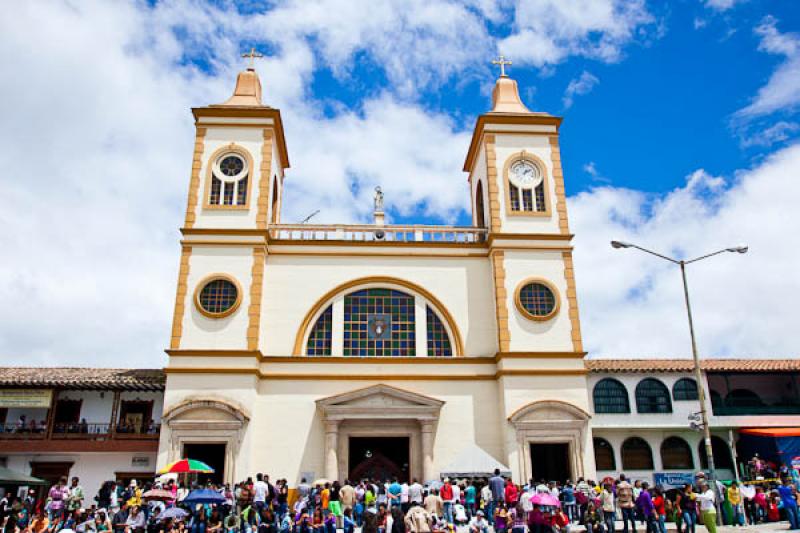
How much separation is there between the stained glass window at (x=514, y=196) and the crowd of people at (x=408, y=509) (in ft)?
41.0

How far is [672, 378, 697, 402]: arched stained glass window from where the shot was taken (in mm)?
31453

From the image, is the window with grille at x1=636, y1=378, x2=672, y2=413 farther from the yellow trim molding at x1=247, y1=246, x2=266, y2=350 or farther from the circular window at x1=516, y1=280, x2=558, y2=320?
the yellow trim molding at x1=247, y1=246, x2=266, y2=350

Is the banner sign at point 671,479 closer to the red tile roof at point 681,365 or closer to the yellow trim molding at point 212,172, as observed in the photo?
the red tile roof at point 681,365

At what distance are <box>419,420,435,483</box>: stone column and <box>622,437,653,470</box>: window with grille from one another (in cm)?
1040

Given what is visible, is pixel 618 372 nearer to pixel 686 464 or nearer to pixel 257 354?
pixel 686 464

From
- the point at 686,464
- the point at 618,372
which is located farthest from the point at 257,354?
the point at 686,464

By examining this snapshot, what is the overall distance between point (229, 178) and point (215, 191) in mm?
870

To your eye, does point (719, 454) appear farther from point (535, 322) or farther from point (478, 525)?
point (478, 525)

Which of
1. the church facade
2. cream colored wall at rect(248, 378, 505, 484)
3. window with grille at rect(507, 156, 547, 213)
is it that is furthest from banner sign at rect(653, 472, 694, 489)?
window with grille at rect(507, 156, 547, 213)

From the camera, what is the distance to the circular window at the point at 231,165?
30.1m

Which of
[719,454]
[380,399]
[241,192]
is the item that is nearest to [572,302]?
[380,399]

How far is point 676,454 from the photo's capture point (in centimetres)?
3102

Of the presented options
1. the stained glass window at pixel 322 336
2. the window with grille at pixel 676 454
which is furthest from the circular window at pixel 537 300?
the window with grille at pixel 676 454

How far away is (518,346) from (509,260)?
12.9 ft
